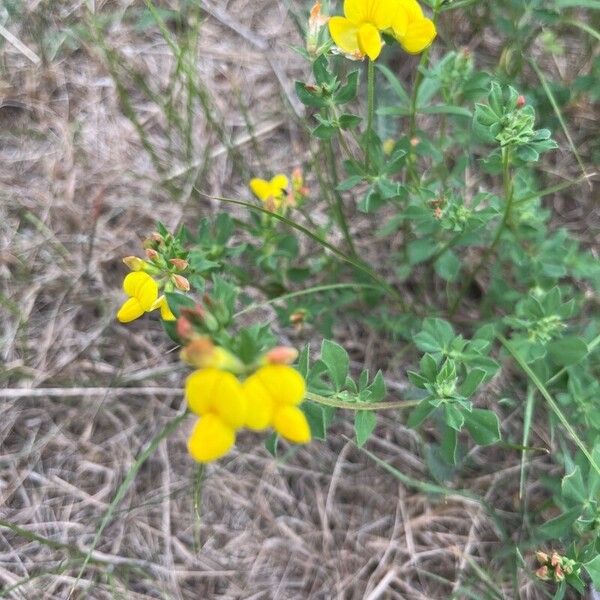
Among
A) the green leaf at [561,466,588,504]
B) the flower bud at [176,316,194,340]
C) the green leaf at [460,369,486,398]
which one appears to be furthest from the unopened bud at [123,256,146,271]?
the green leaf at [561,466,588,504]

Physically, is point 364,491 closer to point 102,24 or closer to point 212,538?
point 212,538

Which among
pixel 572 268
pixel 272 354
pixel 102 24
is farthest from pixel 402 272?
pixel 102 24

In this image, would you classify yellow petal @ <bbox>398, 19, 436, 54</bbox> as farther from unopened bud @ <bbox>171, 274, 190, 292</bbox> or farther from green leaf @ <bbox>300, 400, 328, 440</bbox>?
green leaf @ <bbox>300, 400, 328, 440</bbox>

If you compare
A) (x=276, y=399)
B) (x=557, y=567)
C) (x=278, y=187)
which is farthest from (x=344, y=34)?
(x=557, y=567)

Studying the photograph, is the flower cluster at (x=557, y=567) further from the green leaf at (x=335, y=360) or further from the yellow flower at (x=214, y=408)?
the yellow flower at (x=214, y=408)

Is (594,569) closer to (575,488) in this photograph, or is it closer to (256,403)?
(575,488)

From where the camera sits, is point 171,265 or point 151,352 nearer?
point 171,265

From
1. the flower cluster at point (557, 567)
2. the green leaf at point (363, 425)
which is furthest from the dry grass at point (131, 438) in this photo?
the green leaf at point (363, 425)
